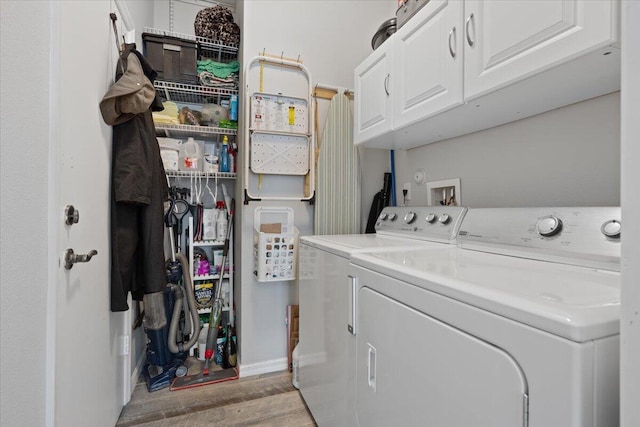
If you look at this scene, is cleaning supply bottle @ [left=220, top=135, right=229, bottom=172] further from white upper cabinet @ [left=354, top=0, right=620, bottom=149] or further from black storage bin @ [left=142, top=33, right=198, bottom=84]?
white upper cabinet @ [left=354, top=0, right=620, bottom=149]

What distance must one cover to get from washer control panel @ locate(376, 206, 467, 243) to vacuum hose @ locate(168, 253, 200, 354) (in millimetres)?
1452

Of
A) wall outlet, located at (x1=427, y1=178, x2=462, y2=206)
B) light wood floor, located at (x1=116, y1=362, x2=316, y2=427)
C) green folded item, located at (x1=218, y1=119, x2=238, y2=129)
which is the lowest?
light wood floor, located at (x1=116, y1=362, x2=316, y2=427)

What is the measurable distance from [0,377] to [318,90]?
218cm

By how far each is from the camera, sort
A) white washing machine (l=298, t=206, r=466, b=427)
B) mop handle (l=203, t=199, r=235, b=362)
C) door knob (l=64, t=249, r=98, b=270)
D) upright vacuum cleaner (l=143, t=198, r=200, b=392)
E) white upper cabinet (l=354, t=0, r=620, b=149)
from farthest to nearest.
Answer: mop handle (l=203, t=199, r=235, b=362) → upright vacuum cleaner (l=143, t=198, r=200, b=392) → white washing machine (l=298, t=206, r=466, b=427) → door knob (l=64, t=249, r=98, b=270) → white upper cabinet (l=354, t=0, r=620, b=149)

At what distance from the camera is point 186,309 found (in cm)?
228

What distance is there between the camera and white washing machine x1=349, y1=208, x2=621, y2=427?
1.52 ft

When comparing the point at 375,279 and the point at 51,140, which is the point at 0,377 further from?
the point at 375,279

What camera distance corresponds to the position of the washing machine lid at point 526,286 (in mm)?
475

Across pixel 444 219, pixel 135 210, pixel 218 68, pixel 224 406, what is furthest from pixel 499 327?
pixel 218 68

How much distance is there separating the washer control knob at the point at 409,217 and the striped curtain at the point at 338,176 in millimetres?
571

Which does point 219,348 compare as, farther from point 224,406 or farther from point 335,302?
point 335,302

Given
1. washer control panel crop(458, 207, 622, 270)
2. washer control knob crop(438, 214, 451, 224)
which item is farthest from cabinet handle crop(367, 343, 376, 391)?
washer control knob crop(438, 214, 451, 224)

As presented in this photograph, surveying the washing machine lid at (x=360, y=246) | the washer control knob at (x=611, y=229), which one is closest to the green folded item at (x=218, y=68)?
the washing machine lid at (x=360, y=246)

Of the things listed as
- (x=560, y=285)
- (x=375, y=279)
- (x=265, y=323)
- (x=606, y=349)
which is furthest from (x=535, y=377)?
(x=265, y=323)
